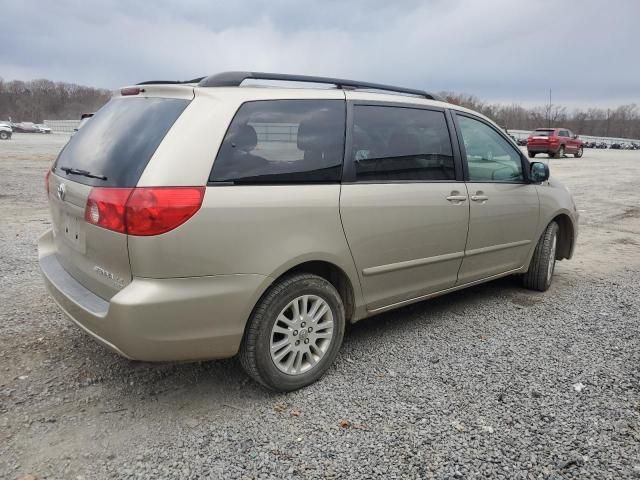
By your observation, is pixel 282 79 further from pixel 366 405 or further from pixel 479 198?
pixel 366 405

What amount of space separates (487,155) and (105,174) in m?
3.07

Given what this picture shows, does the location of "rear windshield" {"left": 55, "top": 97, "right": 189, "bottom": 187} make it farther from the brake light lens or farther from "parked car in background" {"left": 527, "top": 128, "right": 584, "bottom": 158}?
"parked car in background" {"left": 527, "top": 128, "right": 584, "bottom": 158}

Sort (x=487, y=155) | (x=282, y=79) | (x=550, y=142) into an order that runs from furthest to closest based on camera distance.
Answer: (x=550, y=142)
(x=487, y=155)
(x=282, y=79)

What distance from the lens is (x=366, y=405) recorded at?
2.96 metres

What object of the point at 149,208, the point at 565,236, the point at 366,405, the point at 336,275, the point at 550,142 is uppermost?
the point at 550,142

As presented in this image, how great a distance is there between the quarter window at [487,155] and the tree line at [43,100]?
11941 cm

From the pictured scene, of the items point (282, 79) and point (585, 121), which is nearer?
point (282, 79)

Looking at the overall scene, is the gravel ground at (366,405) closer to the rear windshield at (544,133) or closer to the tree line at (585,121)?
the rear windshield at (544,133)

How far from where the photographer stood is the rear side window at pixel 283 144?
9.07 feet

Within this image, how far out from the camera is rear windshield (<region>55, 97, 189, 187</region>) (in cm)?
263

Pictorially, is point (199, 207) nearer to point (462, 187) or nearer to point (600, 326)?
point (462, 187)

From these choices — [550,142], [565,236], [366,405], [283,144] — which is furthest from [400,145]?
[550,142]

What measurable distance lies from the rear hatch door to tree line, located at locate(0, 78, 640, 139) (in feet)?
250

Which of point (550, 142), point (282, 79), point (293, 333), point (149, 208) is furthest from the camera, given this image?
point (550, 142)
